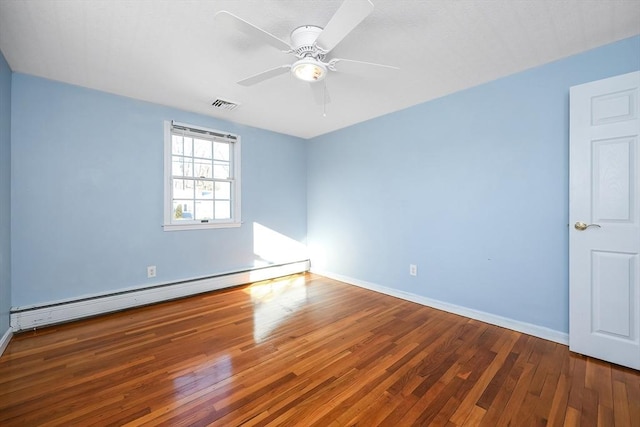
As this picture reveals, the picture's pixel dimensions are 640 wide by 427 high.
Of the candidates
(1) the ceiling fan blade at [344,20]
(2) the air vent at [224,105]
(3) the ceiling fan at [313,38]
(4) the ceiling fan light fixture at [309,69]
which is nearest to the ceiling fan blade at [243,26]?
(3) the ceiling fan at [313,38]

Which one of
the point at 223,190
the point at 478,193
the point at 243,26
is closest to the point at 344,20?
the point at 243,26

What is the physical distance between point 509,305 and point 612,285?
0.77 meters

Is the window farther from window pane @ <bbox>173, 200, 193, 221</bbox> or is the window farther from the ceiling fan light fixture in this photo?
the ceiling fan light fixture

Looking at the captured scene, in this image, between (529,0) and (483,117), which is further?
(483,117)

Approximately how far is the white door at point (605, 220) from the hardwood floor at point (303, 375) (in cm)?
26

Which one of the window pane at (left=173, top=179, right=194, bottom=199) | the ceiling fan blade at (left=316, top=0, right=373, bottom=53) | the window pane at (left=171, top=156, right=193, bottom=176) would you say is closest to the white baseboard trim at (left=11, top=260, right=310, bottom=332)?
the window pane at (left=173, top=179, right=194, bottom=199)

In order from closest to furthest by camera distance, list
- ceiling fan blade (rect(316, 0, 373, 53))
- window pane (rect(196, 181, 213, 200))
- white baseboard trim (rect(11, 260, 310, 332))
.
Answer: ceiling fan blade (rect(316, 0, 373, 53)), white baseboard trim (rect(11, 260, 310, 332)), window pane (rect(196, 181, 213, 200))

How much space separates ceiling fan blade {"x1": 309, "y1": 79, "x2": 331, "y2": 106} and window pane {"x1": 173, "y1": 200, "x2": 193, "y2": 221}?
217cm

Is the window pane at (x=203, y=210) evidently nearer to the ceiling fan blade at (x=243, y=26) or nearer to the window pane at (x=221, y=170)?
the window pane at (x=221, y=170)

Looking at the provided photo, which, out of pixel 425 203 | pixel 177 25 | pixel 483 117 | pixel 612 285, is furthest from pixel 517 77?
pixel 177 25

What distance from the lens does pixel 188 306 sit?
3.16 meters

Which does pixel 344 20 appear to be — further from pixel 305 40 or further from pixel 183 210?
pixel 183 210

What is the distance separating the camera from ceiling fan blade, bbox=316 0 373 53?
1.33m

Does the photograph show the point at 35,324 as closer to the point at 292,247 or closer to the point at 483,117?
the point at 292,247
